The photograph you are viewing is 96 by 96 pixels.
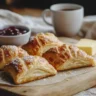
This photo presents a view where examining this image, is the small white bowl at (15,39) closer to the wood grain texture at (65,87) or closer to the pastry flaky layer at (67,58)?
the pastry flaky layer at (67,58)

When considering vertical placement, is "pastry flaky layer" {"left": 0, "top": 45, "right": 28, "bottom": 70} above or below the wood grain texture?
above

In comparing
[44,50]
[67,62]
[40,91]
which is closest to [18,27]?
[44,50]

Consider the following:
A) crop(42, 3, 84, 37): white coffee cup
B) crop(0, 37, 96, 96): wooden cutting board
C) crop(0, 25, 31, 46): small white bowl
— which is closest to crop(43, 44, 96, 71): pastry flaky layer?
crop(0, 37, 96, 96): wooden cutting board

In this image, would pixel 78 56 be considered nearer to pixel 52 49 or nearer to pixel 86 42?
pixel 52 49

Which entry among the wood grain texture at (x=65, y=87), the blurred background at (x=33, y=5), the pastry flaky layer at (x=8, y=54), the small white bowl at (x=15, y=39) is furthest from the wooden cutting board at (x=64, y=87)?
the blurred background at (x=33, y=5)

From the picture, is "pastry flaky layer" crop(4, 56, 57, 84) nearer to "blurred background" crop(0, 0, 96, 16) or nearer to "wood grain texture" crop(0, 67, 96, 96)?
"wood grain texture" crop(0, 67, 96, 96)

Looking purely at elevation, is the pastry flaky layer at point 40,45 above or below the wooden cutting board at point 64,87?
above

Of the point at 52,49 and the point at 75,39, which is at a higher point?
the point at 52,49
